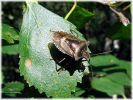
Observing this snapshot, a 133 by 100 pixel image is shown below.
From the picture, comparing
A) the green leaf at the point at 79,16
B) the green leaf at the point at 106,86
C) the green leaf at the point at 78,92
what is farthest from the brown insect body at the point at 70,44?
the green leaf at the point at 106,86

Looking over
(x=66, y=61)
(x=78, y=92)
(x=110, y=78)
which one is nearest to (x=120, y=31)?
(x=110, y=78)

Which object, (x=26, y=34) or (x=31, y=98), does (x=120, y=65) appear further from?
(x=26, y=34)

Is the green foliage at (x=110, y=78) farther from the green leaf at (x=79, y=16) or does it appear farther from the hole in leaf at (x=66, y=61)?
the hole in leaf at (x=66, y=61)

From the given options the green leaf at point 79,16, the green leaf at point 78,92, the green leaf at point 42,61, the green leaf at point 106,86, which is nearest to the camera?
the green leaf at point 42,61

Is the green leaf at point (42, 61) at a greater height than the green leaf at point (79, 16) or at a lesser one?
lesser

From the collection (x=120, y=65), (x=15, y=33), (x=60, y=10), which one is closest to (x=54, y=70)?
(x=15, y=33)

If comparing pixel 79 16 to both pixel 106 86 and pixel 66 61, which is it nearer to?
pixel 66 61
